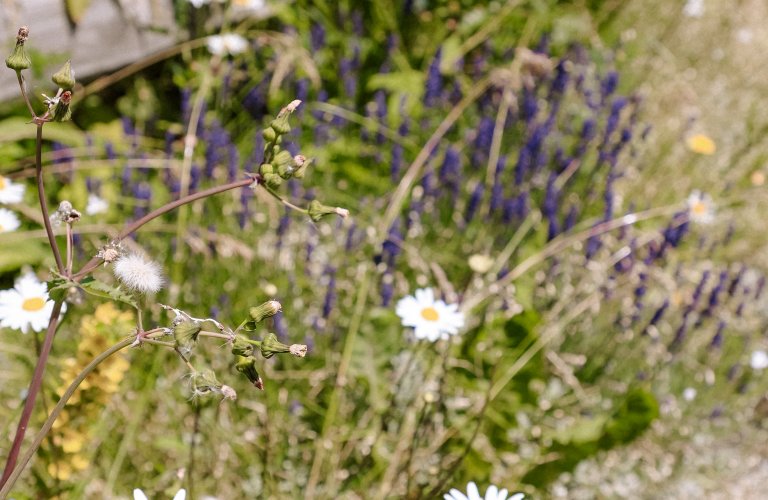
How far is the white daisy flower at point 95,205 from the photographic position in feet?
7.32

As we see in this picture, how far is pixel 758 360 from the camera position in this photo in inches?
100

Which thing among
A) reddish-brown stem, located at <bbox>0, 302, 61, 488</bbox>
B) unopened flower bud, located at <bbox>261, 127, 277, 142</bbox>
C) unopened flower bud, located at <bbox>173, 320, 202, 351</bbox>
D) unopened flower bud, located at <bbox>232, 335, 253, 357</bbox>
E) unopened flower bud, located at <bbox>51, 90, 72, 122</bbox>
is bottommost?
unopened flower bud, located at <bbox>232, 335, 253, 357</bbox>

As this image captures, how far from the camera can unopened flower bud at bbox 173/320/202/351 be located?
0.91 metres

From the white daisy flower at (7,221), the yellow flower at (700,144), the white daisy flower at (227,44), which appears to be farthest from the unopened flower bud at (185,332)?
the yellow flower at (700,144)

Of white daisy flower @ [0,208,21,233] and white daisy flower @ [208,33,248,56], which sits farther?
white daisy flower @ [208,33,248,56]

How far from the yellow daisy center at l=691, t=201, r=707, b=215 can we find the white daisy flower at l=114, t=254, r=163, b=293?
2241mm

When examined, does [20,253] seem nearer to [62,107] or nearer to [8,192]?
[8,192]

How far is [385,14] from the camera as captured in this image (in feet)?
10.1

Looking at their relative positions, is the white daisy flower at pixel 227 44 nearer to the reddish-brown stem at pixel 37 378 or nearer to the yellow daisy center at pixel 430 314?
the yellow daisy center at pixel 430 314

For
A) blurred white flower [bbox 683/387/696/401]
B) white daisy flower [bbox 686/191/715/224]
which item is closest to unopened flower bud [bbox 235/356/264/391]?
blurred white flower [bbox 683/387/696/401]

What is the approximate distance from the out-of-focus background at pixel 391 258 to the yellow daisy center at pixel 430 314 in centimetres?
7

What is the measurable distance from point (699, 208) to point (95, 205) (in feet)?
6.44

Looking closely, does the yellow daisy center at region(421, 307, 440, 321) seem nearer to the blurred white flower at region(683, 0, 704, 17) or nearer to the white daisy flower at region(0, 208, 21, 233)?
the white daisy flower at region(0, 208, 21, 233)

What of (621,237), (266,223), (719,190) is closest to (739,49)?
(719,190)
